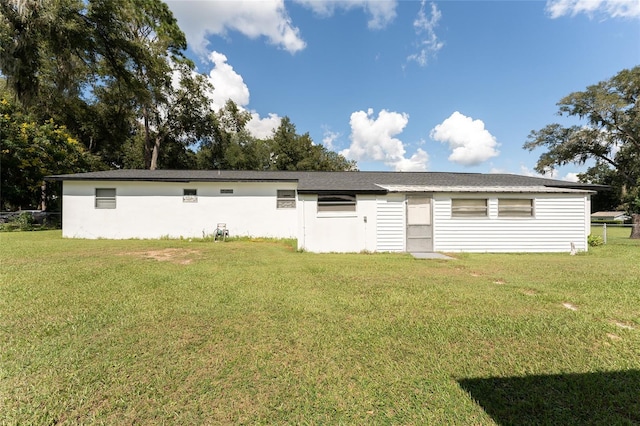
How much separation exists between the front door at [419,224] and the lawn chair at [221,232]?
816 centimetres

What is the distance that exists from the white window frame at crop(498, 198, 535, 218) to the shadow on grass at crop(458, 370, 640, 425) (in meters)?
8.25

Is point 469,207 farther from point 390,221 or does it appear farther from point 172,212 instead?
point 172,212

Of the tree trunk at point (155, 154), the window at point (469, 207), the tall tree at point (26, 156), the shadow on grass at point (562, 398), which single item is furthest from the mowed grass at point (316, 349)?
the tree trunk at point (155, 154)

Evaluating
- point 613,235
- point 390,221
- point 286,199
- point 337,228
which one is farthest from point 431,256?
point 613,235

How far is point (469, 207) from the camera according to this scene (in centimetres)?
971

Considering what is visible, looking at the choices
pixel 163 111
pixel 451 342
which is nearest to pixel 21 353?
pixel 451 342

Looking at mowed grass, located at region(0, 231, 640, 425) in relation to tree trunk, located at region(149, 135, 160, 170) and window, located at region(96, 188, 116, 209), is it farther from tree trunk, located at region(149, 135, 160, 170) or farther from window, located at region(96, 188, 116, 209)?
tree trunk, located at region(149, 135, 160, 170)

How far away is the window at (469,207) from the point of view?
9688 mm

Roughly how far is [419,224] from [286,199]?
6.54 meters

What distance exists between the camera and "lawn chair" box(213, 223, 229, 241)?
1238 cm

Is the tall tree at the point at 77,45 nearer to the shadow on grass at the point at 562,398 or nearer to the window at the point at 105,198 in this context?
the window at the point at 105,198

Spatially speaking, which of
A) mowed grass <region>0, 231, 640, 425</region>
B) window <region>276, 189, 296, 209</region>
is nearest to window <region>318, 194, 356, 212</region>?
mowed grass <region>0, 231, 640, 425</region>

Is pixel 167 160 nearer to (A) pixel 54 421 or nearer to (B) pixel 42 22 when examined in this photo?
(B) pixel 42 22

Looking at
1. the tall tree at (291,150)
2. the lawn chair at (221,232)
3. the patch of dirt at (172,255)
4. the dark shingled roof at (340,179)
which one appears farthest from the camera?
the tall tree at (291,150)
